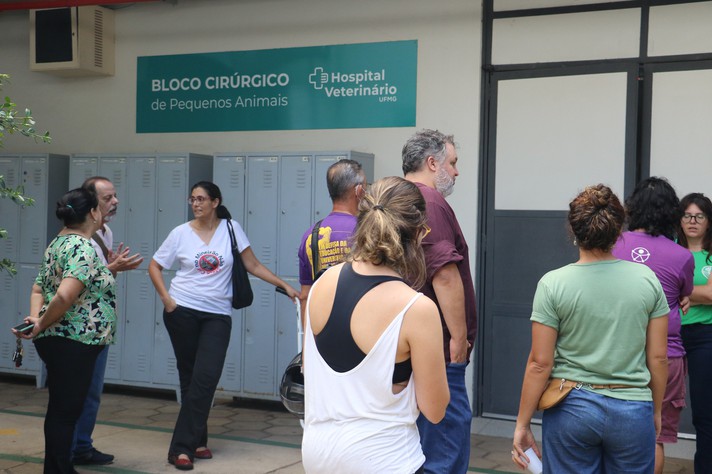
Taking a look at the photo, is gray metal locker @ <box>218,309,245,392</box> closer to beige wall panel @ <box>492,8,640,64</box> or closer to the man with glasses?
the man with glasses

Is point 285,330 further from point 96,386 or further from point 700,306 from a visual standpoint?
point 700,306

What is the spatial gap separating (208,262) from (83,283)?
1166 mm

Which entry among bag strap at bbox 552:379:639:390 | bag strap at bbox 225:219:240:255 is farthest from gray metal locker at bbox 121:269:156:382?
bag strap at bbox 552:379:639:390

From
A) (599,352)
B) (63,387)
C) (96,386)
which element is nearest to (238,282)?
(96,386)

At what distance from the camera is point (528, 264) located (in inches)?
291

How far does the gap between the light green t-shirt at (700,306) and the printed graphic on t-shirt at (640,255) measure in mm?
648

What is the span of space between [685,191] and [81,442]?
462 centimetres

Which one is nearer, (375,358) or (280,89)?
(375,358)

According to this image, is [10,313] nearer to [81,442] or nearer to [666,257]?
[81,442]

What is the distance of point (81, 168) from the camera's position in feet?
28.2

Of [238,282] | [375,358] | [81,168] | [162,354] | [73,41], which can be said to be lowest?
[162,354]

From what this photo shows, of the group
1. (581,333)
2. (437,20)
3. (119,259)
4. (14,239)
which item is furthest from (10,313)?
(581,333)

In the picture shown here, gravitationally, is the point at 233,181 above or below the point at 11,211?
above

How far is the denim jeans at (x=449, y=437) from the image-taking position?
383cm
